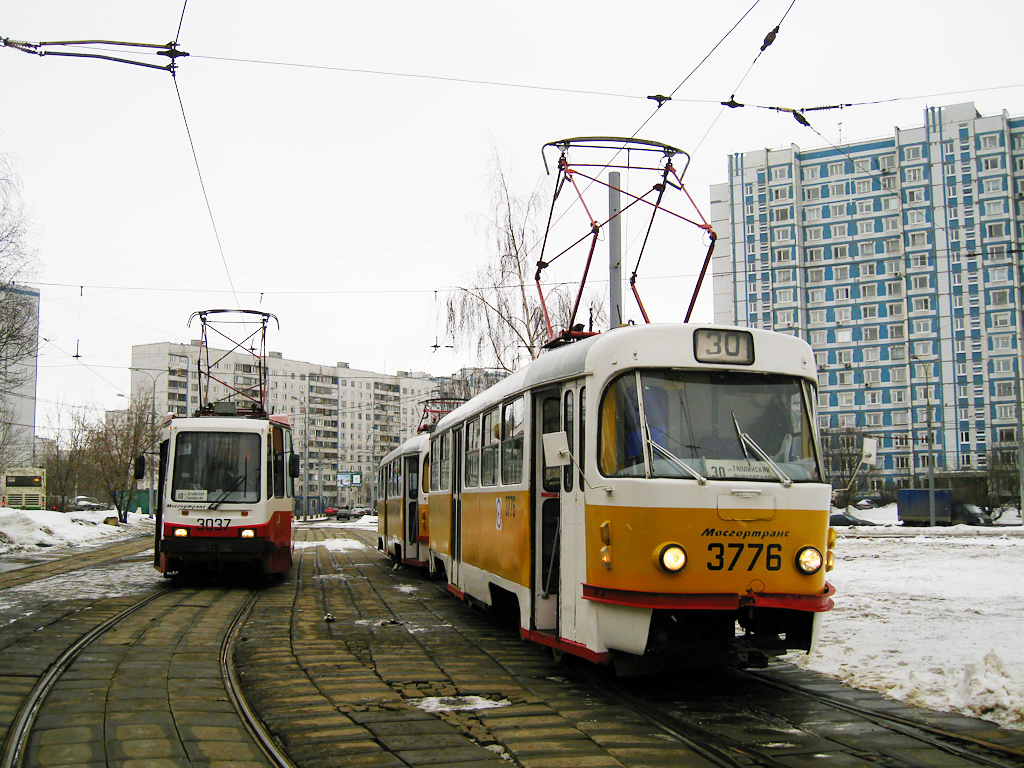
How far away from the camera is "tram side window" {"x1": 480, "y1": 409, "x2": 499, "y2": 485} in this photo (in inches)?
407

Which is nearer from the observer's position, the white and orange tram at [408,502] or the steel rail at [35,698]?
the steel rail at [35,698]

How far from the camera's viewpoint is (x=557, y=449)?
7598 millimetres

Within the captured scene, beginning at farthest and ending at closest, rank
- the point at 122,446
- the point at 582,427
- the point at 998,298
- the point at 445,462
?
the point at 998,298 → the point at 122,446 → the point at 445,462 → the point at 582,427

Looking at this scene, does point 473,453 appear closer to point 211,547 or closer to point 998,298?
point 211,547

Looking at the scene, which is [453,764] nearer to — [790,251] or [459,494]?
[459,494]

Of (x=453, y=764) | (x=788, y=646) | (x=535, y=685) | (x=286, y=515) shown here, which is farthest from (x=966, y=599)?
(x=286, y=515)

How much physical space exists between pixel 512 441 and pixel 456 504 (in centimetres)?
353

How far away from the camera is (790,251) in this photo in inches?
3155

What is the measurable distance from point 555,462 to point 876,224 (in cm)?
7666

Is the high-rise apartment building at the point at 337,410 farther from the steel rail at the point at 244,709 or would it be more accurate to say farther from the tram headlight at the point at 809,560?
the tram headlight at the point at 809,560

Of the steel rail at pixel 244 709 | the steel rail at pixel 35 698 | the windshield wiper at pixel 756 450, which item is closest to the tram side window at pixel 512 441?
the windshield wiper at pixel 756 450

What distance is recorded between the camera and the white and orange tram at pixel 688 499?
22.0ft

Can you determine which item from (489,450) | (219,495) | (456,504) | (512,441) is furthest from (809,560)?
(219,495)

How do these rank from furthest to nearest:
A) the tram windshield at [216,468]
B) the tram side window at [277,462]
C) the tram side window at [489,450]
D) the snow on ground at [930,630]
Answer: the tram side window at [277,462] → the tram windshield at [216,468] → the tram side window at [489,450] → the snow on ground at [930,630]
